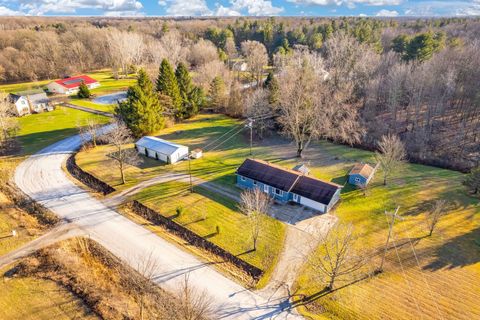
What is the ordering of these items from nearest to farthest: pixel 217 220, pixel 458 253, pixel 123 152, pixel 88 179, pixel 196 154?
pixel 458 253, pixel 217 220, pixel 88 179, pixel 196 154, pixel 123 152

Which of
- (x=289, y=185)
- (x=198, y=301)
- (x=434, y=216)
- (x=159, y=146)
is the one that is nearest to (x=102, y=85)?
(x=159, y=146)

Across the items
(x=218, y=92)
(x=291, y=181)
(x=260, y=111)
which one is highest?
(x=218, y=92)

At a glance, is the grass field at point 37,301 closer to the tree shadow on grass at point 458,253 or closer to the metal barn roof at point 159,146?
the metal barn roof at point 159,146

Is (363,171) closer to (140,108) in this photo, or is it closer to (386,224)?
(386,224)

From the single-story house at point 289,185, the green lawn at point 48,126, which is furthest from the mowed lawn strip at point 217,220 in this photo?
the green lawn at point 48,126

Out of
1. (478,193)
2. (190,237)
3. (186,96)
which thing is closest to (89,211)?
(190,237)
